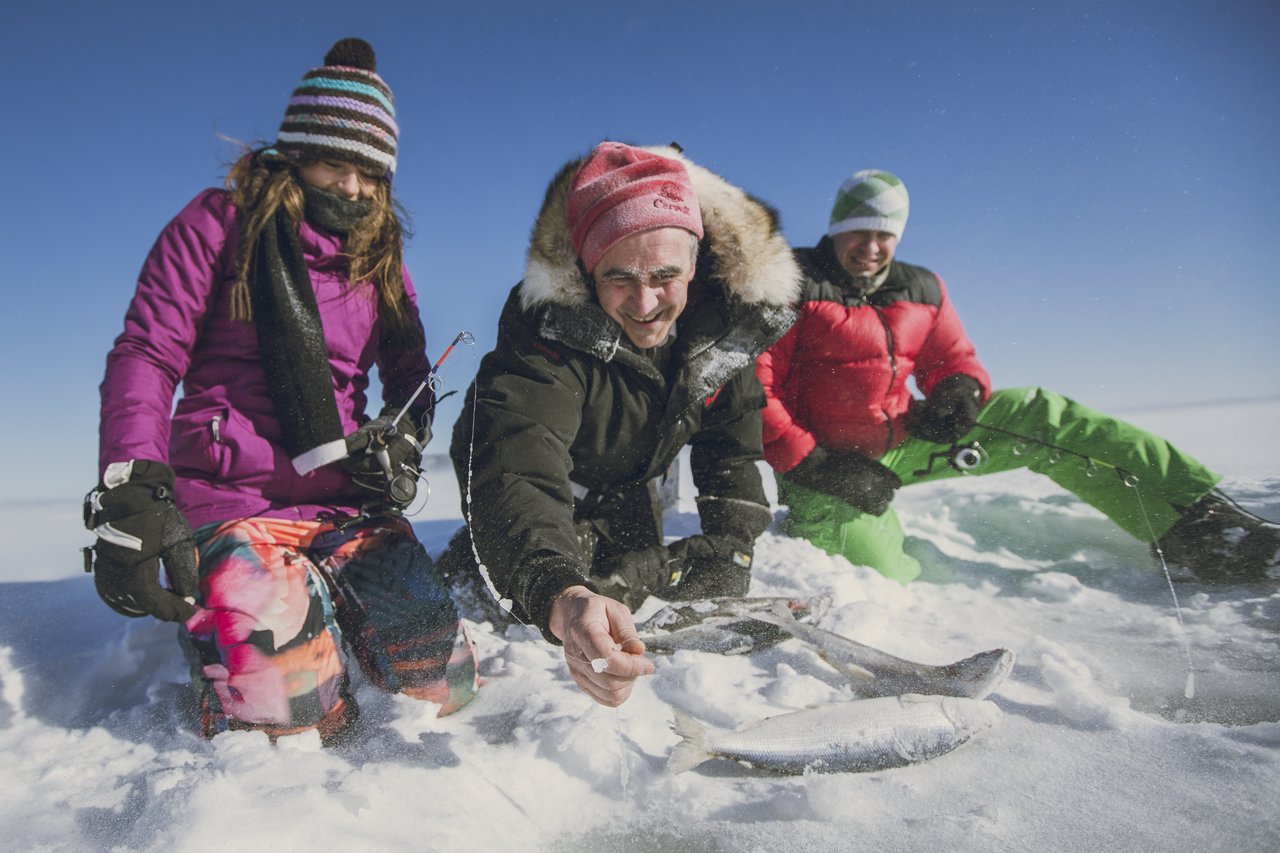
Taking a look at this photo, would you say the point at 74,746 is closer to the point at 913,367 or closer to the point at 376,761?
the point at 376,761

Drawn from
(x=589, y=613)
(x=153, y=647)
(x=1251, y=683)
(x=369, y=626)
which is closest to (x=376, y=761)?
(x=369, y=626)

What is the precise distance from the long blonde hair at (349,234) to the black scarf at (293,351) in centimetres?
3

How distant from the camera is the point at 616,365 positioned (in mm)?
2396

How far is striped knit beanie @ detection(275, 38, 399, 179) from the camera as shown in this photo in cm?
230

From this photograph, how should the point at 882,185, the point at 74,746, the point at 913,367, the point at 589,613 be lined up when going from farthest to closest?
the point at 913,367 < the point at 882,185 < the point at 74,746 < the point at 589,613

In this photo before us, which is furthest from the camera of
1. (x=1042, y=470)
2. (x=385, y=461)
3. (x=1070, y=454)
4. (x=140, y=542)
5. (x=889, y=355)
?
(x=889, y=355)

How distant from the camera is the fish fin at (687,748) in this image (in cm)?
163

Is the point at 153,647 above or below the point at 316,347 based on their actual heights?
below

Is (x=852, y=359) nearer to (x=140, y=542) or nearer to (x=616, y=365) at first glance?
(x=616, y=365)

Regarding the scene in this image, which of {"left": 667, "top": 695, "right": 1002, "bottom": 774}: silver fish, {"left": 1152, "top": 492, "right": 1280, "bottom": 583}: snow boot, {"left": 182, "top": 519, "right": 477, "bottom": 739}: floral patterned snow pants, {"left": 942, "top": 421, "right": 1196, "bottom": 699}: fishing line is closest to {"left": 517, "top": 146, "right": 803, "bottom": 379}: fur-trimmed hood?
{"left": 182, "top": 519, "right": 477, "bottom": 739}: floral patterned snow pants

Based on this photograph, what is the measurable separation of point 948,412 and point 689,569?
6.08 ft

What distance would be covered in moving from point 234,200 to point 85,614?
77.4 inches

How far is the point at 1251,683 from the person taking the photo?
2066mm

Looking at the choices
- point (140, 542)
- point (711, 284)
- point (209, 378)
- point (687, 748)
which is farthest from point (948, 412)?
point (140, 542)
